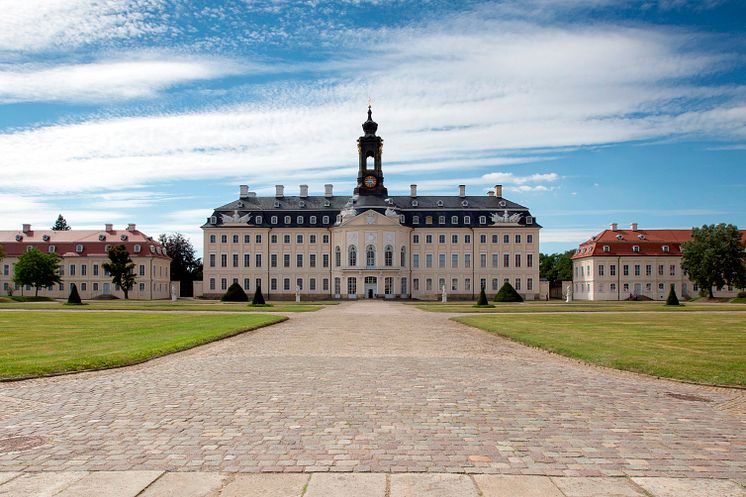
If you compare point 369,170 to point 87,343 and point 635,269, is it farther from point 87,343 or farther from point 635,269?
point 87,343

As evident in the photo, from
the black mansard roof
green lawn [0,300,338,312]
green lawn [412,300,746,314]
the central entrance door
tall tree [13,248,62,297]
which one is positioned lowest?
green lawn [412,300,746,314]

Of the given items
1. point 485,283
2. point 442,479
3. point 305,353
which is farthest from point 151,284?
point 442,479

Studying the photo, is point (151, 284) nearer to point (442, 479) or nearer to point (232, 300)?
point (232, 300)

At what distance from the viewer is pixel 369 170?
8200 centimetres

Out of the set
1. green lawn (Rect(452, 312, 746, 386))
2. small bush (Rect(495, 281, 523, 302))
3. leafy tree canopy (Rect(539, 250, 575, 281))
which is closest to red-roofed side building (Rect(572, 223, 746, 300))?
leafy tree canopy (Rect(539, 250, 575, 281))

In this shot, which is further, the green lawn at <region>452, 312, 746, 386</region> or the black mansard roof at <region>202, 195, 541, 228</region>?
the black mansard roof at <region>202, 195, 541, 228</region>

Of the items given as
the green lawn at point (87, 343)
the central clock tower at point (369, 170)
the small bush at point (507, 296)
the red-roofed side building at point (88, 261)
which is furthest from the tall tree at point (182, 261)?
the green lawn at point (87, 343)

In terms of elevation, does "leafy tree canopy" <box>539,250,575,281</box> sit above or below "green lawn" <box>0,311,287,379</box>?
above

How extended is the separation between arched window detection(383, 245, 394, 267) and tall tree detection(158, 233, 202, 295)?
3408 centimetres

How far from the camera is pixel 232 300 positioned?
201 feet

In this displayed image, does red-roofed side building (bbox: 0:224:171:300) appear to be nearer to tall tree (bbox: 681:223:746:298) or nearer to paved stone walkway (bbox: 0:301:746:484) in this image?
tall tree (bbox: 681:223:746:298)

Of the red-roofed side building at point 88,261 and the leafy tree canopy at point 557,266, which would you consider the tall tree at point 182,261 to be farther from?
the leafy tree canopy at point 557,266

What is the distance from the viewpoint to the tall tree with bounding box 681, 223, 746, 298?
234 ft

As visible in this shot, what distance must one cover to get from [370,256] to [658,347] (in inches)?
2361
